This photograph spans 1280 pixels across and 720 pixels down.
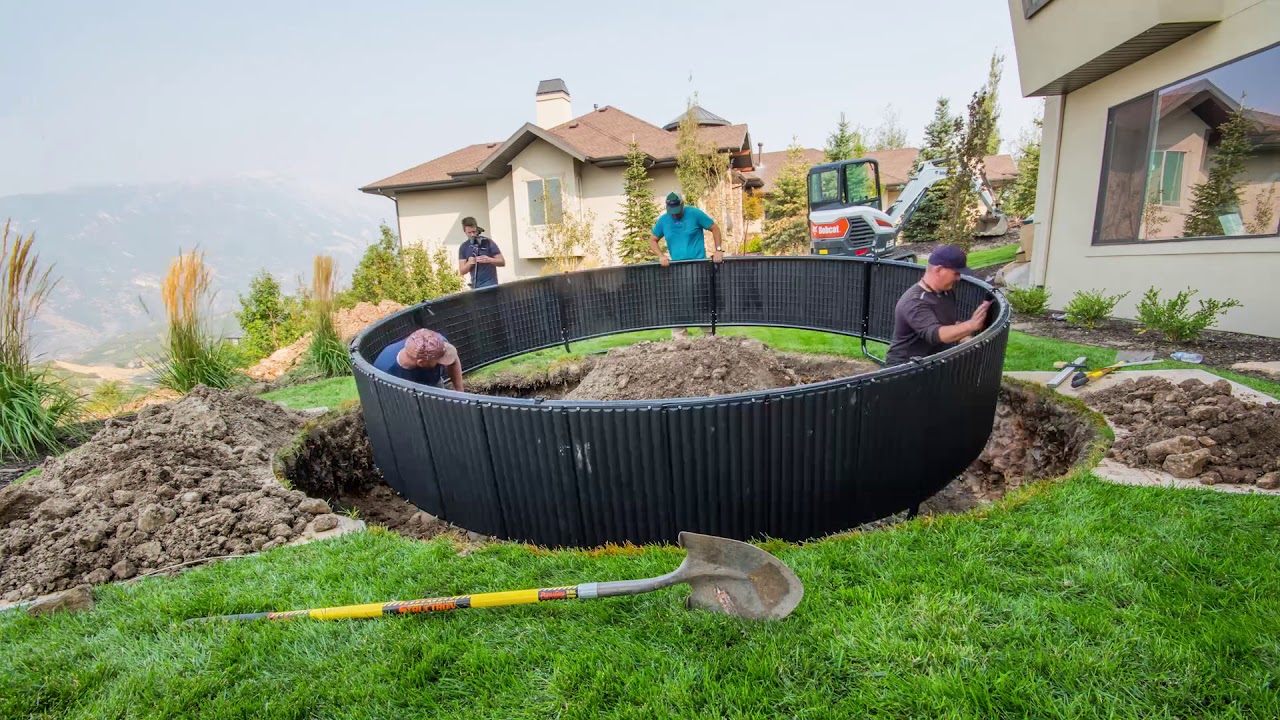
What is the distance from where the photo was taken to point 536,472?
303 centimetres

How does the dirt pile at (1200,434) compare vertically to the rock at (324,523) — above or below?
above

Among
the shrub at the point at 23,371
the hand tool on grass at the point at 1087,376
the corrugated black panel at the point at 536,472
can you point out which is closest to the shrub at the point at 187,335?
the shrub at the point at 23,371

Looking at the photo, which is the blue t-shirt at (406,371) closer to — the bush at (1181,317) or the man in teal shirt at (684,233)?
the man in teal shirt at (684,233)

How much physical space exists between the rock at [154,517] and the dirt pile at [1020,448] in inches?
190

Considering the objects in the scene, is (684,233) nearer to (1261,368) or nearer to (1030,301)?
(1030,301)

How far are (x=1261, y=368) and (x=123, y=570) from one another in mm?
8043

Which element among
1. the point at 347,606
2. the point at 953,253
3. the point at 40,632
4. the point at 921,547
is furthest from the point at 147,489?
the point at 953,253

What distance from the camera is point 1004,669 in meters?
1.88

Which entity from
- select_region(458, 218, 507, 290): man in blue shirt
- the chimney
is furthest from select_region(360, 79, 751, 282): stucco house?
select_region(458, 218, 507, 290): man in blue shirt

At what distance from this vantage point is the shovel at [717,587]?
2240 mm

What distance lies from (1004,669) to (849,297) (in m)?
5.33

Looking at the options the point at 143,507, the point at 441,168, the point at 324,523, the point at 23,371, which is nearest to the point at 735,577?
the point at 324,523

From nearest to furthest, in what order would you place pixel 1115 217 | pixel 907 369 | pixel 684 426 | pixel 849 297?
pixel 684 426 → pixel 907 369 → pixel 849 297 → pixel 1115 217

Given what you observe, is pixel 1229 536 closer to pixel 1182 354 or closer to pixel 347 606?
pixel 347 606
